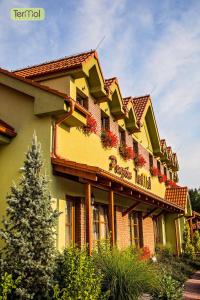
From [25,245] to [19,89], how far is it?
4.97 meters

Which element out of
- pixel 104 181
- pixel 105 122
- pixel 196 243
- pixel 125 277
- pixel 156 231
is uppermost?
pixel 105 122

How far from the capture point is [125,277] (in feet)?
24.8

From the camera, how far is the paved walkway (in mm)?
10211

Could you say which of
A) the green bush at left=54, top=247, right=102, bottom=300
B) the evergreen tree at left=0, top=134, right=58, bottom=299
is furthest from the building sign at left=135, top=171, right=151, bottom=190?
the evergreen tree at left=0, top=134, right=58, bottom=299

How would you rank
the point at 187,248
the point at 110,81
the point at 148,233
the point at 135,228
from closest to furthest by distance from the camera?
the point at 110,81, the point at 135,228, the point at 148,233, the point at 187,248

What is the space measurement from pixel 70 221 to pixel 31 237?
349cm

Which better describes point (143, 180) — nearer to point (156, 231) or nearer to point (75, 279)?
point (156, 231)

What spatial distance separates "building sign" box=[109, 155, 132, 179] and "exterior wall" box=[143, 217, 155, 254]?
323cm

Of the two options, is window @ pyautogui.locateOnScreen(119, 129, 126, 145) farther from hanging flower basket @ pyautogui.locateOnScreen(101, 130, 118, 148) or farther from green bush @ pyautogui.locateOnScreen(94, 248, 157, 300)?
green bush @ pyautogui.locateOnScreen(94, 248, 157, 300)

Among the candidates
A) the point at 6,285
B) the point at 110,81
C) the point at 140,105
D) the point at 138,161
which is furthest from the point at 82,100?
the point at 140,105

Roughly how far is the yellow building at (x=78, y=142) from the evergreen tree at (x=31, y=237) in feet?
5.51

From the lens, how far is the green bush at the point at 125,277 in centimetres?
748

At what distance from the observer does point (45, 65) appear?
1256 centimetres

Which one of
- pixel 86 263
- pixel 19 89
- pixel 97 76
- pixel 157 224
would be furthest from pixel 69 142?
pixel 157 224
